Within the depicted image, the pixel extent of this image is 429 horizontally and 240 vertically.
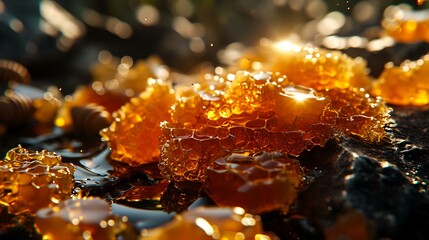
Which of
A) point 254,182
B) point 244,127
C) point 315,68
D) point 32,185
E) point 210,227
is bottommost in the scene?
point 32,185

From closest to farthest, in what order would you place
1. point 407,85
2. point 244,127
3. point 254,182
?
1. point 254,182
2. point 244,127
3. point 407,85

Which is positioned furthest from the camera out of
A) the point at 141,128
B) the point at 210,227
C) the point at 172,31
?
the point at 172,31

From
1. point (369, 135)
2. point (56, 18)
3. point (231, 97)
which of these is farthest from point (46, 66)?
point (369, 135)

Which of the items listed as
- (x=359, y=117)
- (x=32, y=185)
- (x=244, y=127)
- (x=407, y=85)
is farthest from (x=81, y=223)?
(x=407, y=85)

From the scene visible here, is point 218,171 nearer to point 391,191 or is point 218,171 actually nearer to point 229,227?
point 229,227

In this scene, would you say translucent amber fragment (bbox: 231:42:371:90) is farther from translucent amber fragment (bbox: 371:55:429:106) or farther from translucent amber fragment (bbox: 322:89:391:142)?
translucent amber fragment (bbox: 371:55:429:106)

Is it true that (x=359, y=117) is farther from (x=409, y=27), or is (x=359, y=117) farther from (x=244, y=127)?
(x=409, y=27)

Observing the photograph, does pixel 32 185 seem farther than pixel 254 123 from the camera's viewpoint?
No
